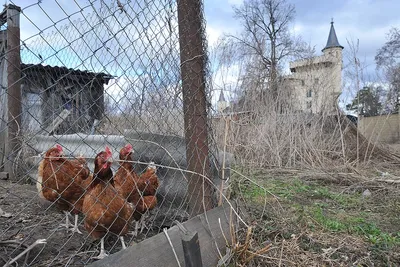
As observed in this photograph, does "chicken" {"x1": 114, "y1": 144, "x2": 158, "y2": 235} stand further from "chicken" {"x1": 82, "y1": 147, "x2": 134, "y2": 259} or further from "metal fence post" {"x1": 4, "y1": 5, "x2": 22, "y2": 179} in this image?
"metal fence post" {"x1": 4, "y1": 5, "x2": 22, "y2": 179}

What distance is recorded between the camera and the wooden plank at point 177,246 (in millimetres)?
1196

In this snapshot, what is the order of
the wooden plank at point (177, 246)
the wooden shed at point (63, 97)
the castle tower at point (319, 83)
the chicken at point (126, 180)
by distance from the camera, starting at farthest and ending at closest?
the castle tower at point (319, 83) < the chicken at point (126, 180) < the wooden shed at point (63, 97) < the wooden plank at point (177, 246)

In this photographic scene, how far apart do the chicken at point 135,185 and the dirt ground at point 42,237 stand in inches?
8.1

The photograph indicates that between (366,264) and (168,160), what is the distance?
156cm

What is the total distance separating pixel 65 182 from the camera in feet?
7.96

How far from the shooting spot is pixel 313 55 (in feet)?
21.8

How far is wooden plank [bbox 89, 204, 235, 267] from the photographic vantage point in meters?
1.20

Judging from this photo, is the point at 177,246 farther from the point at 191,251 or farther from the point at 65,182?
the point at 65,182

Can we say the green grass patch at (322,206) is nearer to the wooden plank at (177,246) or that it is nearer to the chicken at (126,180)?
the wooden plank at (177,246)

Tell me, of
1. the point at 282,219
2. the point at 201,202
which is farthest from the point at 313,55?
the point at 201,202

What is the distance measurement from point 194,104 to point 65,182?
1442 mm

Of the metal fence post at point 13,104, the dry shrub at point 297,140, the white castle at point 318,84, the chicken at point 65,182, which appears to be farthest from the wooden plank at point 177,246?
the white castle at point 318,84

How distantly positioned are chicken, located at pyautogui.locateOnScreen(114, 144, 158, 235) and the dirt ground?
21 cm

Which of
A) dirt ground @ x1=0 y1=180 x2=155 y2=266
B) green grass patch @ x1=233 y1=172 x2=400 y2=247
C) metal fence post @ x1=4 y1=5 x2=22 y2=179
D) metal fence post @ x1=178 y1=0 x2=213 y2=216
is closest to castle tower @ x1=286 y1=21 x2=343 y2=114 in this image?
green grass patch @ x1=233 y1=172 x2=400 y2=247
